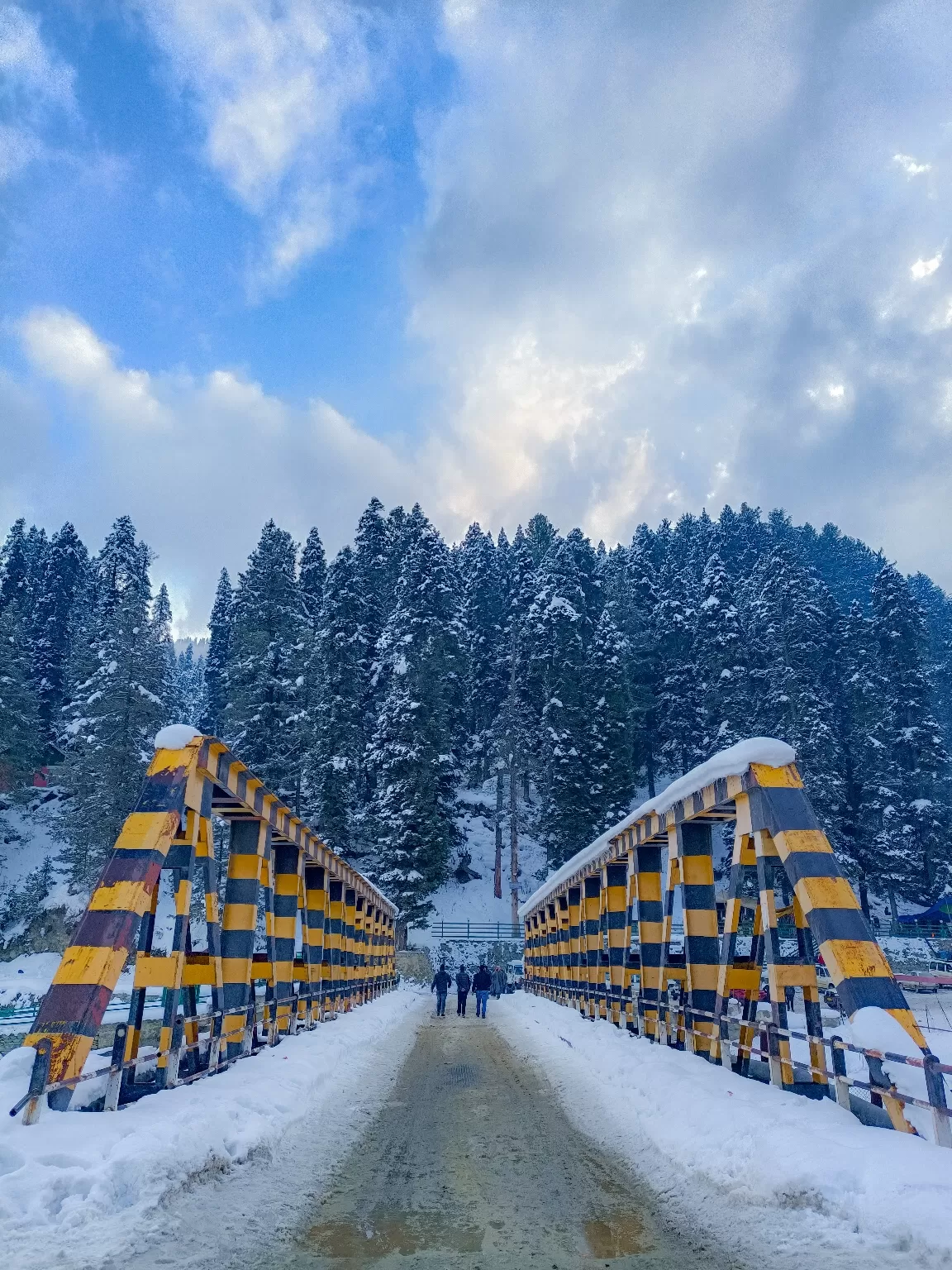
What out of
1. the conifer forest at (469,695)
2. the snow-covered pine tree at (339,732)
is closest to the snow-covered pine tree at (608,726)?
the conifer forest at (469,695)

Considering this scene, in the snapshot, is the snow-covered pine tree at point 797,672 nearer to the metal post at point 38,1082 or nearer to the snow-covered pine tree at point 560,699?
the snow-covered pine tree at point 560,699

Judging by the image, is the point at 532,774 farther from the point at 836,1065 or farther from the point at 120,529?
the point at 836,1065

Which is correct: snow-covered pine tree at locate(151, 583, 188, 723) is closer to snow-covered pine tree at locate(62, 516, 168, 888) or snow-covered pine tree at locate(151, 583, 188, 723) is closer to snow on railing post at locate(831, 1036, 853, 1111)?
snow-covered pine tree at locate(62, 516, 168, 888)

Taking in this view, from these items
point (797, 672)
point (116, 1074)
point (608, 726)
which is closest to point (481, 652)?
point (608, 726)

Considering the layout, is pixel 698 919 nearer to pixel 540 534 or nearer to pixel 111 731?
pixel 111 731

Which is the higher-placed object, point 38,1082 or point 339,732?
point 339,732

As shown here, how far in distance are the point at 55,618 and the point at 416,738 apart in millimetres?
37745

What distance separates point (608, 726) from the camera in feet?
149

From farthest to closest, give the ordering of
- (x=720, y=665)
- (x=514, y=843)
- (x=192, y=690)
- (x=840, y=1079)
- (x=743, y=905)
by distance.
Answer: (x=192, y=690) → (x=720, y=665) → (x=514, y=843) → (x=743, y=905) → (x=840, y=1079)

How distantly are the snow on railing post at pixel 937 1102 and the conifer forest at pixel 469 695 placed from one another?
33.9 metres

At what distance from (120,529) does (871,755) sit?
56.3 meters

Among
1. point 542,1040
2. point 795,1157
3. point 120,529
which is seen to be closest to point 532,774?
point 542,1040

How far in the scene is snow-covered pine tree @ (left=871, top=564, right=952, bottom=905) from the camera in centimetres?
4106

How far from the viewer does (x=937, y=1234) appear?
411cm
